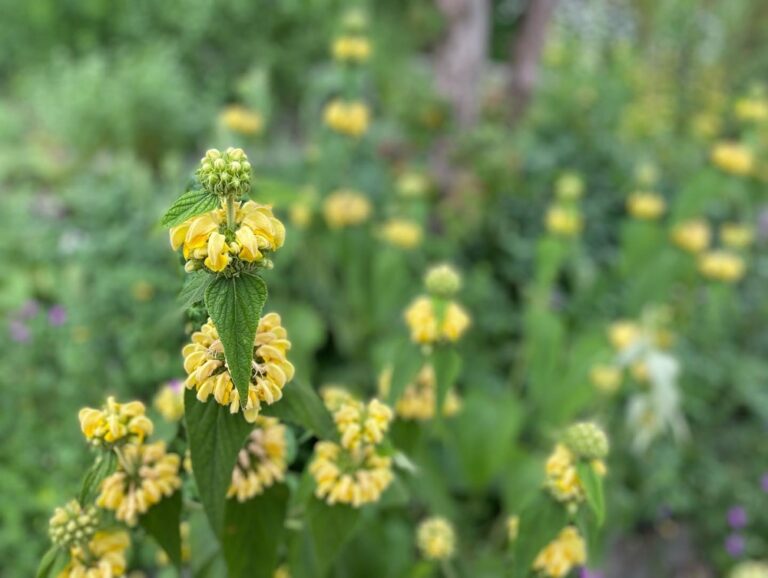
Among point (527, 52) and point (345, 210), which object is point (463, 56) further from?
point (345, 210)

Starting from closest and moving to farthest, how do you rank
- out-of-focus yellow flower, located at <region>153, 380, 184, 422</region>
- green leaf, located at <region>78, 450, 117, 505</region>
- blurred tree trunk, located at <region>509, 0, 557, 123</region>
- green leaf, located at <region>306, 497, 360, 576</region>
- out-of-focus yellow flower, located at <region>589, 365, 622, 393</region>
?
green leaf, located at <region>78, 450, 117, 505</region> < green leaf, located at <region>306, 497, 360, 576</region> < out-of-focus yellow flower, located at <region>153, 380, 184, 422</region> < out-of-focus yellow flower, located at <region>589, 365, 622, 393</region> < blurred tree trunk, located at <region>509, 0, 557, 123</region>

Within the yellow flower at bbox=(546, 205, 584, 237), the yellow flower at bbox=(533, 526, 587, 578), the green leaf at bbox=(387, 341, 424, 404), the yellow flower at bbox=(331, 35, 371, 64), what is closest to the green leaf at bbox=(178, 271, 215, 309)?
the green leaf at bbox=(387, 341, 424, 404)

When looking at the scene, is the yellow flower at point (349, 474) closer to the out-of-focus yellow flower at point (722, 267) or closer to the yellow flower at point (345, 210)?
the yellow flower at point (345, 210)

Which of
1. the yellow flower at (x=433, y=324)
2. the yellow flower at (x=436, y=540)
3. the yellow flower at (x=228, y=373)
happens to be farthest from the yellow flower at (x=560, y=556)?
the yellow flower at (x=228, y=373)

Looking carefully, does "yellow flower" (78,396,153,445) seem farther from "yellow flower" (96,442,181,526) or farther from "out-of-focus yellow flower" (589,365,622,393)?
"out-of-focus yellow flower" (589,365,622,393)

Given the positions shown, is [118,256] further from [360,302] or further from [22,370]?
[360,302]

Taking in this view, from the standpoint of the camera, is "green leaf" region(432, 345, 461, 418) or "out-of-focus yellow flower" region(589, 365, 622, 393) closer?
"green leaf" region(432, 345, 461, 418)

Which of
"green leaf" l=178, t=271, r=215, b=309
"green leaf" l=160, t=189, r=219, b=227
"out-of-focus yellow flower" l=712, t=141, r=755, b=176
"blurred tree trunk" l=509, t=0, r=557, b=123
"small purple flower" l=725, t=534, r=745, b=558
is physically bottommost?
"green leaf" l=178, t=271, r=215, b=309

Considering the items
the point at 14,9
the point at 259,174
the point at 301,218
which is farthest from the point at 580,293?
the point at 14,9
